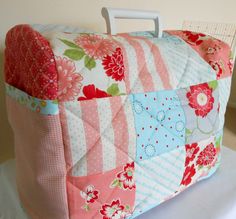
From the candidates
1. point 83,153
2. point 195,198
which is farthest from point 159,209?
point 83,153

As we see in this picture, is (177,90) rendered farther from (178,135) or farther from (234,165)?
(234,165)

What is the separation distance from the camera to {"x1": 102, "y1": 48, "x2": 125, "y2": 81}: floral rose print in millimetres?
330

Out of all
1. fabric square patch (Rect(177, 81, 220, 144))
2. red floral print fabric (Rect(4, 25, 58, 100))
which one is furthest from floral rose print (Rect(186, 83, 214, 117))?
red floral print fabric (Rect(4, 25, 58, 100))

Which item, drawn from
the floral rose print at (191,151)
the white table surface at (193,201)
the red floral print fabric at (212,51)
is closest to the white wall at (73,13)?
the white table surface at (193,201)

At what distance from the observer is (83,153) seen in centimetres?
32

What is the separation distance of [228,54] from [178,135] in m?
0.21

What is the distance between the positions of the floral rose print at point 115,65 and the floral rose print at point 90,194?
0.50ft

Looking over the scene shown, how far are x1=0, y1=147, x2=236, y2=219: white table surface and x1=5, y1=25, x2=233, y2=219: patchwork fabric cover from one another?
0.02 metres

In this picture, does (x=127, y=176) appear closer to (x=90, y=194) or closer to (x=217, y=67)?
(x=90, y=194)

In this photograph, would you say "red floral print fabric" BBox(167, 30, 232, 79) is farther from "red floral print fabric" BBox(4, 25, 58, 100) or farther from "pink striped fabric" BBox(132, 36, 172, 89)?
"red floral print fabric" BBox(4, 25, 58, 100)

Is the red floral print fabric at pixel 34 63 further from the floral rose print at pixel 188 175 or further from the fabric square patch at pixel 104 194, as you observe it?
the floral rose print at pixel 188 175

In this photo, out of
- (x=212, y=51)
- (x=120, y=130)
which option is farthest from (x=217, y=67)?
(x=120, y=130)

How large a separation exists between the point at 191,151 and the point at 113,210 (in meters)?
0.17

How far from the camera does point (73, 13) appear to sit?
0.54 m
